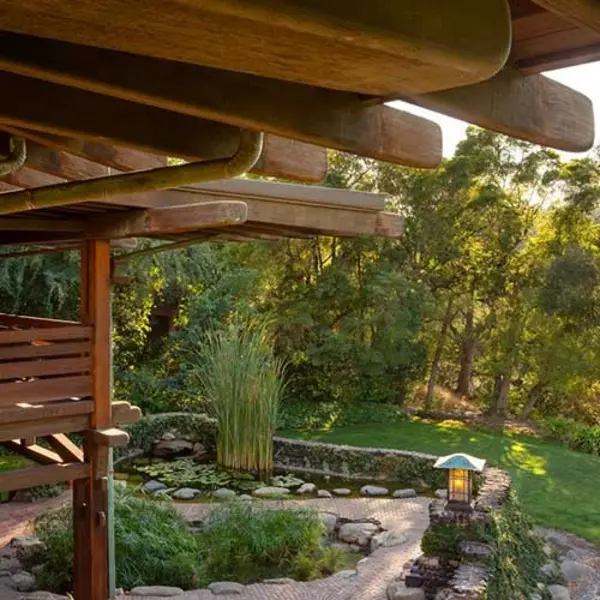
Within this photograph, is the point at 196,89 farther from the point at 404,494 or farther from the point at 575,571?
the point at 404,494

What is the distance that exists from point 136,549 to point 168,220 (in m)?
3.35

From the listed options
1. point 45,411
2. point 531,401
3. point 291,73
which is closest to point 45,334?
point 45,411

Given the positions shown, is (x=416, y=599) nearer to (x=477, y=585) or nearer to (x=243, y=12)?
(x=477, y=585)

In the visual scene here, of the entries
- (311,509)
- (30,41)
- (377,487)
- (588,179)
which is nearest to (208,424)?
(377,487)

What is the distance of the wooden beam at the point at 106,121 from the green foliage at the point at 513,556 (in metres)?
4.32

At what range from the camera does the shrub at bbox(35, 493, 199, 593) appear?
5734mm

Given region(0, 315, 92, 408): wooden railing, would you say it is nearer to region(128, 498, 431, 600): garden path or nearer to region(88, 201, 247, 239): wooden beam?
region(88, 201, 247, 239): wooden beam

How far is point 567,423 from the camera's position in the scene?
12.0 meters

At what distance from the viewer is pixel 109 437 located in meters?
4.45

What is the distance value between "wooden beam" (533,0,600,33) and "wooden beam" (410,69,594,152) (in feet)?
0.83

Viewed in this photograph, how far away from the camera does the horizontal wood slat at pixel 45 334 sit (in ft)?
14.1

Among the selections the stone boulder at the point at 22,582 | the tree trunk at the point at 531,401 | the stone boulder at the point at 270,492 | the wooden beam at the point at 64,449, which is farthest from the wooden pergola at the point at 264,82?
the tree trunk at the point at 531,401

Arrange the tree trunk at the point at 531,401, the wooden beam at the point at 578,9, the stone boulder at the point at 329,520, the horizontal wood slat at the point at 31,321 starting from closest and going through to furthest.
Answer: the wooden beam at the point at 578,9 → the horizontal wood slat at the point at 31,321 → the stone boulder at the point at 329,520 → the tree trunk at the point at 531,401

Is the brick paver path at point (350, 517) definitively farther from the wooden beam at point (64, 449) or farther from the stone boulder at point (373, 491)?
the wooden beam at point (64, 449)
